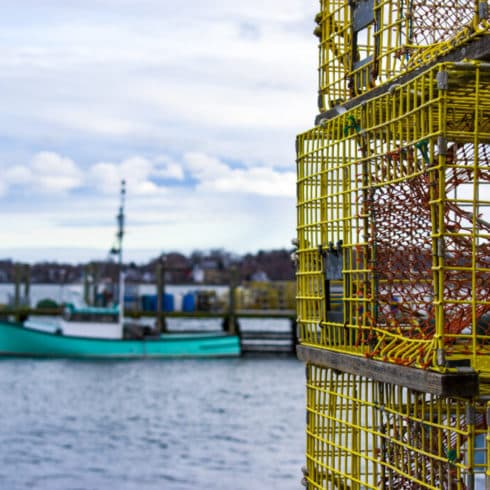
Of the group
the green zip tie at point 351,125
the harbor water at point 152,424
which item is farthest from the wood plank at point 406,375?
the harbor water at point 152,424

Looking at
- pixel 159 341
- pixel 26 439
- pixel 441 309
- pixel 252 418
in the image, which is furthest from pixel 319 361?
pixel 159 341

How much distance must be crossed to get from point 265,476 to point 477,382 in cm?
1436

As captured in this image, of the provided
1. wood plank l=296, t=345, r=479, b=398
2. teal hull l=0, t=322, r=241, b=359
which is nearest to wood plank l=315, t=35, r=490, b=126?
wood plank l=296, t=345, r=479, b=398

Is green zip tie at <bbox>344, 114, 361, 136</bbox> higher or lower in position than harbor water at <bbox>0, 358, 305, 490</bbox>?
higher

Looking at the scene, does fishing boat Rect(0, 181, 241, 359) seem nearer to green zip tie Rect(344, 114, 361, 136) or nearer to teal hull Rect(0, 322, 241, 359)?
teal hull Rect(0, 322, 241, 359)

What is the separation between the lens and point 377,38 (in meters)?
4.61

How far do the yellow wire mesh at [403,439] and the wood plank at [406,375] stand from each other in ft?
0.30

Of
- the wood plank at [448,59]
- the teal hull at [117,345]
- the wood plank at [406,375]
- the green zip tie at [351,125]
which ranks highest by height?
the wood plank at [448,59]

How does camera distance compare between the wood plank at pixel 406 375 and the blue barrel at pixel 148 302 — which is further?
the blue barrel at pixel 148 302

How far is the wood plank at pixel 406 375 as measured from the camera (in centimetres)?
352

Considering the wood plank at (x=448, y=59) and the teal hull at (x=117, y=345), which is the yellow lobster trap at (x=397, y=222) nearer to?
the wood plank at (x=448, y=59)

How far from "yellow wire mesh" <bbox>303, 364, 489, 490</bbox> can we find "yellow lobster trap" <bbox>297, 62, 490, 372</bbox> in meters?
0.21

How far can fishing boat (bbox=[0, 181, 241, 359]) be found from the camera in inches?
1558

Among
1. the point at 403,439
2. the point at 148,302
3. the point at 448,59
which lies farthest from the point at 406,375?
the point at 148,302
